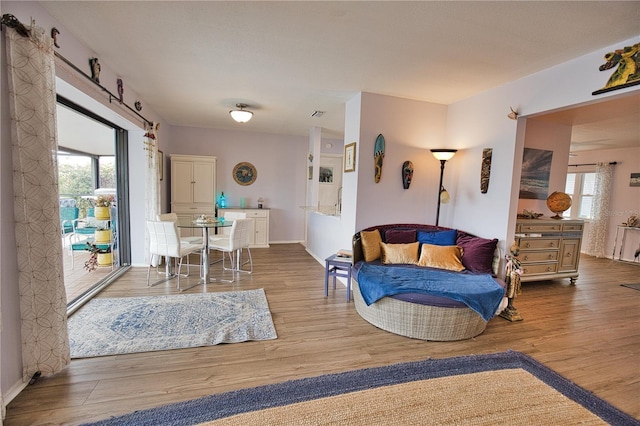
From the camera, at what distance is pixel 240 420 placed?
63.4 inches

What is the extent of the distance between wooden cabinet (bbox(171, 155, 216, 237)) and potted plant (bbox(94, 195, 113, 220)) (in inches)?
51.2

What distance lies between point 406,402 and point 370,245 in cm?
191

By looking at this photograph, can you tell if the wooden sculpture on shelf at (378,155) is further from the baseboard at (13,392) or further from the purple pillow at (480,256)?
the baseboard at (13,392)

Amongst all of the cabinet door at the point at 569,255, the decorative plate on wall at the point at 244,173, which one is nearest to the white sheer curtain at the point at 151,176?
the decorative plate on wall at the point at 244,173

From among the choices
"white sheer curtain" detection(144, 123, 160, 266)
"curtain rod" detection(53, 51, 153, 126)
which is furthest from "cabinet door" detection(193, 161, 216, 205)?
"curtain rod" detection(53, 51, 153, 126)

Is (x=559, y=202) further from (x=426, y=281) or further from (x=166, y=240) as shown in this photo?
(x=166, y=240)

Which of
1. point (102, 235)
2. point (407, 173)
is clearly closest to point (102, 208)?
point (102, 235)

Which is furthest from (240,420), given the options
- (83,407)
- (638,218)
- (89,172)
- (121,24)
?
(638,218)

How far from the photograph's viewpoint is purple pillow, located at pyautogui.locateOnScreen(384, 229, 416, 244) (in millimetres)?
3703

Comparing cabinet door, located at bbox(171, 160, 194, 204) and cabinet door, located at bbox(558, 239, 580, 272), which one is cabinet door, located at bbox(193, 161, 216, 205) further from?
cabinet door, located at bbox(558, 239, 580, 272)

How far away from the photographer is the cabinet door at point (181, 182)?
18.2ft

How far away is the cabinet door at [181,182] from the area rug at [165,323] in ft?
9.16

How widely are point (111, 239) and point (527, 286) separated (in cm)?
608

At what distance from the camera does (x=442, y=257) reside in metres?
3.38
